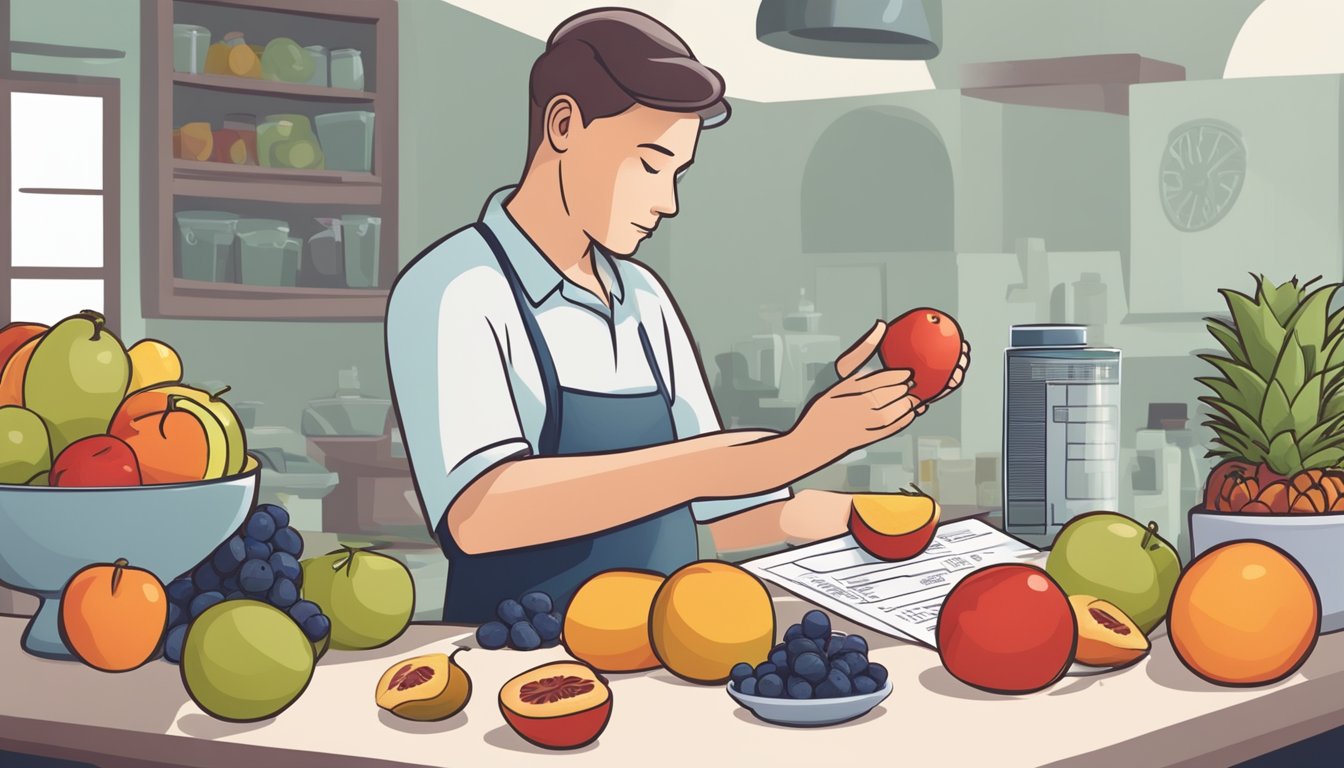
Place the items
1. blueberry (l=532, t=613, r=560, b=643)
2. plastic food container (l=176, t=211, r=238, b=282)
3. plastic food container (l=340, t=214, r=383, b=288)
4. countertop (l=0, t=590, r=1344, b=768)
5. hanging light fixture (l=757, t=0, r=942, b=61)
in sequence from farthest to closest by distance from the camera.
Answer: plastic food container (l=340, t=214, r=383, b=288) < plastic food container (l=176, t=211, r=238, b=282) < hanging light fixture (l=757, t=0, r=942, b=61) < blueberry (l=532, t=613, r=560, b=643) < countertop (l=0, t=590, r=1344, b=768)

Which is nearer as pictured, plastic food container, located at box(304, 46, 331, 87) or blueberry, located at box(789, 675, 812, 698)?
blueberry, located at box(789, 675, 812, 698)

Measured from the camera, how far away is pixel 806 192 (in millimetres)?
5328

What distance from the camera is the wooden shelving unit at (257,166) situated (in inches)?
156

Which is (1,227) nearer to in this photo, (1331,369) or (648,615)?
(648,615)

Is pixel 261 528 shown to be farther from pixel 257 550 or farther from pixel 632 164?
pixel 632 164

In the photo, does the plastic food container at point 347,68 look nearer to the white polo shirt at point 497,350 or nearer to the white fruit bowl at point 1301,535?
the white polo shirt at point 497,350

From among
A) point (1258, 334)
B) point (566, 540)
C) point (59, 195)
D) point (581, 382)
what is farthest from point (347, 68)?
point (1258, 334)

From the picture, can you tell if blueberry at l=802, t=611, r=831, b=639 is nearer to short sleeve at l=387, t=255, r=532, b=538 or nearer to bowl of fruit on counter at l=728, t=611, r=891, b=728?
bowl of fruit on counter at l=728, t=611, r=891, b=728

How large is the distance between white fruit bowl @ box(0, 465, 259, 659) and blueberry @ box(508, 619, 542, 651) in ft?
1.01

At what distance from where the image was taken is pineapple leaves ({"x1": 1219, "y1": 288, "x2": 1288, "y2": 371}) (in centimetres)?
155

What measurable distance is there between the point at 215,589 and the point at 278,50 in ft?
10.1

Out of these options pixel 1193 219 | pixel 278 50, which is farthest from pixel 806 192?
pixel 278 50

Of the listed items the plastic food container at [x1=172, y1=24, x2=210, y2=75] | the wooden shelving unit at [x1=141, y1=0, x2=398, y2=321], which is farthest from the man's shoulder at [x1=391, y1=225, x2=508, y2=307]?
the plastic food container at [x1=172, y1=24, x2=210, y2=75]

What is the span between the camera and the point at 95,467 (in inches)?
53.5
